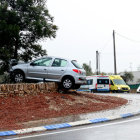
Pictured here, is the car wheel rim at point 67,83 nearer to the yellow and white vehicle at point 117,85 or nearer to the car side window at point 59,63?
the car side window at point 59,63

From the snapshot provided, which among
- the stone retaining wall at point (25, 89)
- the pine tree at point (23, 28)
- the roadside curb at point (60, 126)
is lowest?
the roadside curb at point (60, 126)

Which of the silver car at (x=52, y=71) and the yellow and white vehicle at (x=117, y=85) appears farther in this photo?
the yellow and white vehicle at (x=117, y=85)

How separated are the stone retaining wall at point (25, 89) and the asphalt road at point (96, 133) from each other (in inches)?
188

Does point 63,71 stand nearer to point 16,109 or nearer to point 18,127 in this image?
point 16,109

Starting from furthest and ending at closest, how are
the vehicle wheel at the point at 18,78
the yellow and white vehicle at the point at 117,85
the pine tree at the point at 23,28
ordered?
the yellow and white vehicle at the point at 117,85
the pine tree at the point at 23,28
the vehicle wheel at the point at 18,78

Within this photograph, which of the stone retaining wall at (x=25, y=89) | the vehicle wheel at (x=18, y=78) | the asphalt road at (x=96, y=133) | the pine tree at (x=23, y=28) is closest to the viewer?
the asphalt road at (x=96, y=133)

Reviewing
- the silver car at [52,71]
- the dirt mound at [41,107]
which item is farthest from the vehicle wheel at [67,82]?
the dirt mound at [41,107]

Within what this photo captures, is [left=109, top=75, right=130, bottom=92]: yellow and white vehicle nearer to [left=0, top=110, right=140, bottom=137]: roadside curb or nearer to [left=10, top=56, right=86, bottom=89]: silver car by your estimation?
[left=10, top=56, right=86, bottom=89]: silver car

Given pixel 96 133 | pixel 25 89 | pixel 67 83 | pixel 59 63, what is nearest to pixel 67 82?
pixel 67 83

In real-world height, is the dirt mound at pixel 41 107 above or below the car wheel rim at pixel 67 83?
below

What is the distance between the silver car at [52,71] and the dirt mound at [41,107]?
0.82 m

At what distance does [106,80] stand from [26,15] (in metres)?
16.7

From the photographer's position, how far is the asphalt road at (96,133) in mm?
7150

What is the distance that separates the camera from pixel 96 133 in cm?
772
